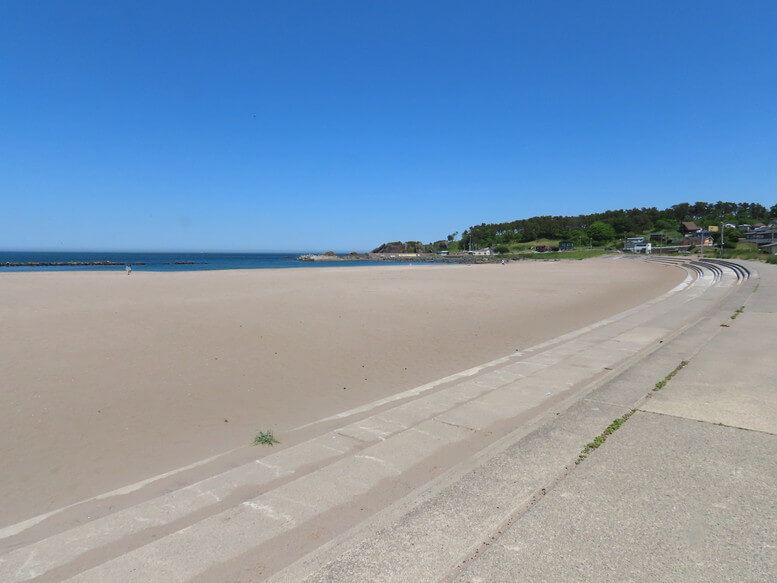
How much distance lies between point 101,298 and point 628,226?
168 metres

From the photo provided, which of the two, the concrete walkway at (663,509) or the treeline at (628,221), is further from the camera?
the treeline at (628,221)

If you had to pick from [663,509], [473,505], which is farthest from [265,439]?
[663,509]

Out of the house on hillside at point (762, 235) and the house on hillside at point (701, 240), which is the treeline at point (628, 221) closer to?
the house on hillside at point (701, 240)

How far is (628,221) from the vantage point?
152375 mm

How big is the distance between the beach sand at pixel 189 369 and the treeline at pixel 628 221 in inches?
5598

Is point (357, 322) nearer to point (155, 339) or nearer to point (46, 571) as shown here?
point (155, 339)

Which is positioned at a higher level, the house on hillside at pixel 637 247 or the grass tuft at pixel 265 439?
the house on hillside at pixel 637 247

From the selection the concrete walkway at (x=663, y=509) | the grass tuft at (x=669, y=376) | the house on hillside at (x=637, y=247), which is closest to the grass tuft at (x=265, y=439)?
the concrete walkway at (x=663, y=509)

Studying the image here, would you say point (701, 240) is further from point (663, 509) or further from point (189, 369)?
point (663, 509)

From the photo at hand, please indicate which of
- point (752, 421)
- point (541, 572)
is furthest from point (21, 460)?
point (752, 421)

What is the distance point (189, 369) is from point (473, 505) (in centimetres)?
639

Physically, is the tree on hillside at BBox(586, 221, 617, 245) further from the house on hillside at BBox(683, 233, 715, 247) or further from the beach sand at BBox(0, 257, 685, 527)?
the beach sand at BBox(0, 257, 685, 527)

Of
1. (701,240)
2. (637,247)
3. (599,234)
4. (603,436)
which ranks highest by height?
(599,234)

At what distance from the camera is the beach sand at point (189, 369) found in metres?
4.83
